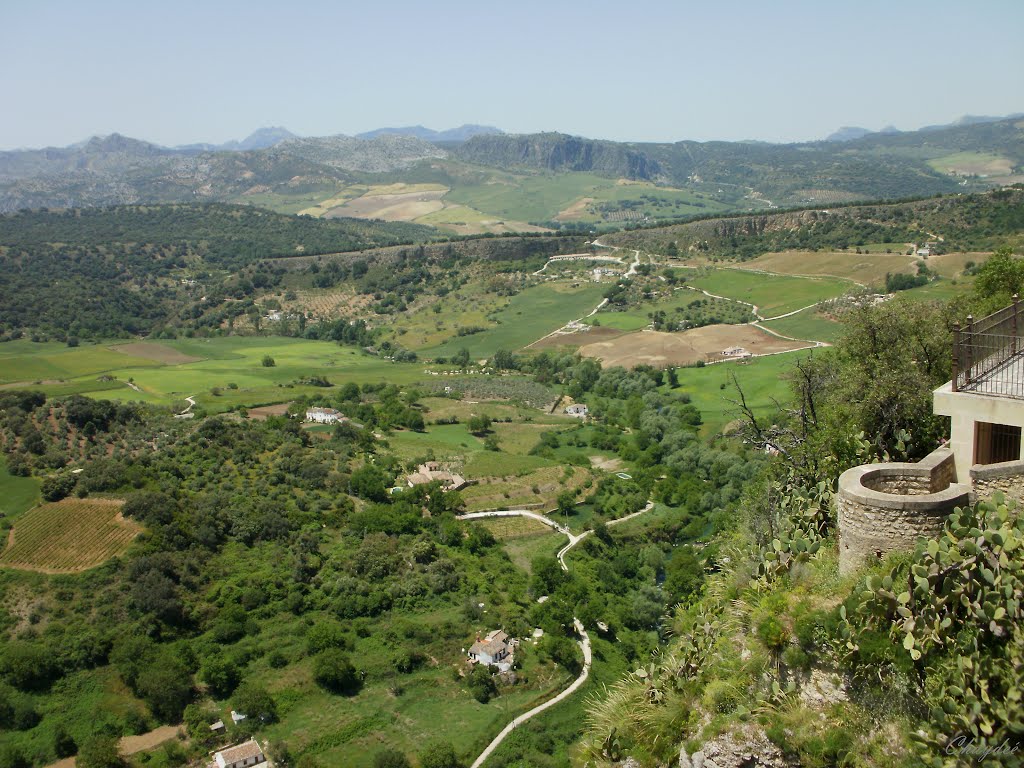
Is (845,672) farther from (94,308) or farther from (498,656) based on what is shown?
(94,308)

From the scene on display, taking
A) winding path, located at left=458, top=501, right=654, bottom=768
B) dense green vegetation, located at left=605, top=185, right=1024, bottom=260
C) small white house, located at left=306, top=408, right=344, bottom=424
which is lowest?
winding path, located at left=458, top=501, right=654, bottom=768

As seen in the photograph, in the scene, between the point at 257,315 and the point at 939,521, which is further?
the point at 257,315

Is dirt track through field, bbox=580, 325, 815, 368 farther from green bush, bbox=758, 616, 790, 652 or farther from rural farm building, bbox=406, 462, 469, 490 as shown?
green bush, bbox=758, 616, 790, 652

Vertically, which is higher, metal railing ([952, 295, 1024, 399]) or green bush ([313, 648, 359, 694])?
metal railing ([952, 295, 1024, 399])

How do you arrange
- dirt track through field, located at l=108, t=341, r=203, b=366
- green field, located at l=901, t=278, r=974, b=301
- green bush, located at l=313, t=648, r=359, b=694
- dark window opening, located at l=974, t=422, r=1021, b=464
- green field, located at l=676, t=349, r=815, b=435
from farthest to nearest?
dirt track through field, located at l=108, t=341, r=203, b=366
green field, located at l=901, t=278, r=974, b=301
green field, located at l=676, t=349, r=815, b=435
green bush, located at l=313, t=648, r=359, b=694
dark window opening, located at l=974, t=422, r=1021, b=464

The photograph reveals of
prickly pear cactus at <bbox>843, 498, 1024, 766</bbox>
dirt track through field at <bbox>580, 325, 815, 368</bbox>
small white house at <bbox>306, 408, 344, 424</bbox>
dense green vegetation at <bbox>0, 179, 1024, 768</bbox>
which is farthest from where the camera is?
dirt track through field at <bbox>580, 325, 815, 368</bbox>

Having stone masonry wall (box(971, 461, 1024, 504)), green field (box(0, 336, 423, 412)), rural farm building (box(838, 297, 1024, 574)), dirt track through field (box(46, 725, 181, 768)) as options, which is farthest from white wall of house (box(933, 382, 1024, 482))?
green field (box(0, 336, 423, 412))

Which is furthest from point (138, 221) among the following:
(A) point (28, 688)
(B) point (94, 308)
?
(A) point (28, 688)

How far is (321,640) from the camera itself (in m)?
35.0

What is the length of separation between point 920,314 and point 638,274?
104 m

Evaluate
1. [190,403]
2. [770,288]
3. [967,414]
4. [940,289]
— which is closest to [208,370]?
[190,403]

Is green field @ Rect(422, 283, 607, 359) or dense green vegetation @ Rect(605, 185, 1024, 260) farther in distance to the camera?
dense green vegetation @ Rect(605, 185, 1024, 260)

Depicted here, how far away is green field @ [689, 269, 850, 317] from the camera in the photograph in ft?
299

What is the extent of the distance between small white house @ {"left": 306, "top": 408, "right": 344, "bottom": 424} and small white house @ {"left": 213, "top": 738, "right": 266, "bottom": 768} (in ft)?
127
